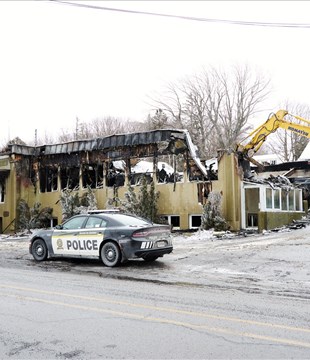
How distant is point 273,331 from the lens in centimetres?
602

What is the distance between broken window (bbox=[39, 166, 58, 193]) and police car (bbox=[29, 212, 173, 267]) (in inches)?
548

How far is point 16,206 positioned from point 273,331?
24098mm

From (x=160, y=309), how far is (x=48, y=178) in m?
22.0

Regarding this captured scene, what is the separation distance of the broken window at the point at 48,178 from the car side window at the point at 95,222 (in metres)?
15.0

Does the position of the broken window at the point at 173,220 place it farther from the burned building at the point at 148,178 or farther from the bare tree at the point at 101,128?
the bare tree at the point at 101,128

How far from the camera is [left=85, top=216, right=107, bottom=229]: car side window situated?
13102mm

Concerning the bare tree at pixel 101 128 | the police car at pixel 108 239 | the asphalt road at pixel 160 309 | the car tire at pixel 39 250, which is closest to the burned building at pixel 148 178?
the asphalt road at pixel 160 309

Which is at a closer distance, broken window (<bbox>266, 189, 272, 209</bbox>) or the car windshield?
the car windshield

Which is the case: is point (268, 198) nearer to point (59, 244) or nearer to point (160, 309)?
point (59, 244)

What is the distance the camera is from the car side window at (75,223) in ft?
44.8

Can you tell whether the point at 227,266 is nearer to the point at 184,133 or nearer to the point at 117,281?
the point at 117,281

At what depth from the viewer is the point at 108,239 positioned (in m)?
12.7

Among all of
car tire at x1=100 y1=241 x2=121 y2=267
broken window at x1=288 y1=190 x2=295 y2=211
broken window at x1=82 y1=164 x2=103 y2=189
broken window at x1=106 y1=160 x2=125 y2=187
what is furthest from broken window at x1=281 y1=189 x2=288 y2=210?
car tire at x1=100 y1=241 x2=121 y2=267

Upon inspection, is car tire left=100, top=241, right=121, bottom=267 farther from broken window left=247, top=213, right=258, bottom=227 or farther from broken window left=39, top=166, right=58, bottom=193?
broken window left=39, top=166, right=58, bottom=193
